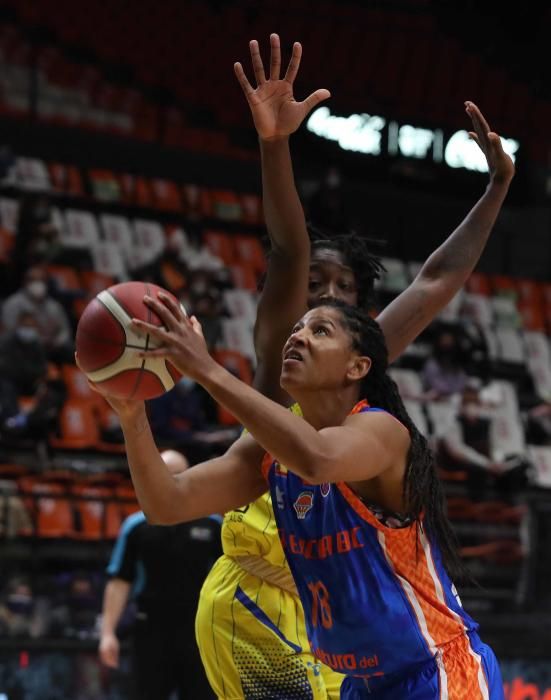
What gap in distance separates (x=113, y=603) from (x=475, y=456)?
16.4 feet

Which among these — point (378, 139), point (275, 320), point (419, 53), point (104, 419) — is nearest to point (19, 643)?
point (104, 419)

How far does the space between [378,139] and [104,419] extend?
20.9 ft

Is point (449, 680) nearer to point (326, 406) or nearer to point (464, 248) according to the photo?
point (326, 406)

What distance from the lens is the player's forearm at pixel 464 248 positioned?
3.92 metres

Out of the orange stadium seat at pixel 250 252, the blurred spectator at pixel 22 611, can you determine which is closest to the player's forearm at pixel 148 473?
the blurred spectator at pixel 22 611

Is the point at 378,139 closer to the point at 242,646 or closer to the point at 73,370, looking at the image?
the point at 73,370

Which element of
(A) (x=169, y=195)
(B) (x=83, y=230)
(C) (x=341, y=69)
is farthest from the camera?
(C) (x=341, y=69)

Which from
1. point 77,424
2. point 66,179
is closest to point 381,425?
point 77,424

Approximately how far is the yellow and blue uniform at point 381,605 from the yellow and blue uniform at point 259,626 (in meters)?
0.56

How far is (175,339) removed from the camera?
266 centimetres

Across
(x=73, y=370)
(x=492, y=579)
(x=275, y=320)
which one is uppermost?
(x=73, y=370)

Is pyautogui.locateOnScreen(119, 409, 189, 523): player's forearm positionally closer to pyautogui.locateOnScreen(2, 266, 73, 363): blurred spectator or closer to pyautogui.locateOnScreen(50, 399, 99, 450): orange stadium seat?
pyautogui.locateOnScreen(50, 399, 99, 450): orange stadium seat

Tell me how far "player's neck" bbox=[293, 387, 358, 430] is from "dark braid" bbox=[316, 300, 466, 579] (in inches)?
3.7

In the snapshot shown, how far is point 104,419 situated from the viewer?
10.1 meters
